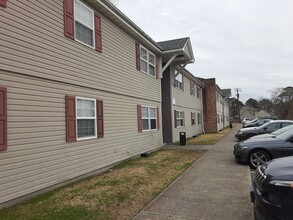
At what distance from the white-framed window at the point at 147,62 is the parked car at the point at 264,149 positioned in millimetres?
6272

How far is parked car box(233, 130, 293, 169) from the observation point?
955 cm

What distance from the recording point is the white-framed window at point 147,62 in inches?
559

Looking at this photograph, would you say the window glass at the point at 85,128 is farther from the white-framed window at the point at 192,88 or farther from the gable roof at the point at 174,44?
the white-framed window at the point at 192,88

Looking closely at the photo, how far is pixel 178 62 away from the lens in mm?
19375

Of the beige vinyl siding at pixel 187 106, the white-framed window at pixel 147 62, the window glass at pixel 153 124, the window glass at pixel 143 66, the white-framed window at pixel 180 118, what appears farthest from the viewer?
the white-framed window at pixel 180 118

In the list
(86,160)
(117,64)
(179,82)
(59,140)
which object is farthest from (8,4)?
(179,82)

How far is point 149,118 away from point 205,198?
8.86 meters

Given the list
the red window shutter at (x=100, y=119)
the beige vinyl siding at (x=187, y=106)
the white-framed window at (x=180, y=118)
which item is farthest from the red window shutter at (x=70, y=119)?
the white-framed window at (x=180, y=118)

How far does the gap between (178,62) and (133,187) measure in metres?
13.5

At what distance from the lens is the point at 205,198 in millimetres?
6309

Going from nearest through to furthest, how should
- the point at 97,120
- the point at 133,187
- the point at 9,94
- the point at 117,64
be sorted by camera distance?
the point at 9,94, the point at 133,187, the point at 97,120, the point at 117,64

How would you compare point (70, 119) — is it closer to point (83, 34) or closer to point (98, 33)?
point (83, 34)

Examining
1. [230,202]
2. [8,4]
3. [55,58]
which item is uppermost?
[8,4]

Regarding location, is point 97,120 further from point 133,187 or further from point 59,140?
point 133,187
